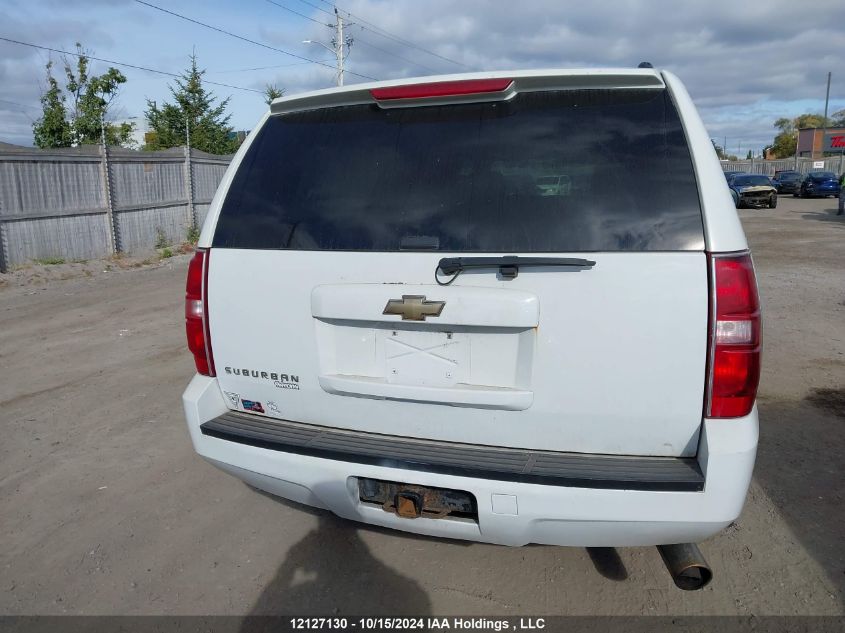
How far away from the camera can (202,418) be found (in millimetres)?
3004

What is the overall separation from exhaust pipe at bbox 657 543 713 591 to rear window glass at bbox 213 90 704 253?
1.20 m

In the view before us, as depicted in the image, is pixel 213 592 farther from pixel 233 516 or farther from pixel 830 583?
pixel 830 583

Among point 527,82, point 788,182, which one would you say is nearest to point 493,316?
point 527,82

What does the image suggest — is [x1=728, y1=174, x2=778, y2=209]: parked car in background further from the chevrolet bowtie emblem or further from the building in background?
the building in background

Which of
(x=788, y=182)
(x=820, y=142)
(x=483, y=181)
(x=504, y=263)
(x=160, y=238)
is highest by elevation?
(x=820, y=142)

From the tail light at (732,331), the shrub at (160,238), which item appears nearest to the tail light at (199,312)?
the tail light at (732,331)

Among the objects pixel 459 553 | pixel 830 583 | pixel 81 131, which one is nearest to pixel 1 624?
pixel 459 553

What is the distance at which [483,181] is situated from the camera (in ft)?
8.54

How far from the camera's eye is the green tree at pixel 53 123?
78.9 feet

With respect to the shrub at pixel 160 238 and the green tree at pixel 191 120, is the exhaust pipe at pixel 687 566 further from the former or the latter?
the green tree at pixel 191 120

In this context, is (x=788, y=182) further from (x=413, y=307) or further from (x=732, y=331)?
(x=413, y=307)

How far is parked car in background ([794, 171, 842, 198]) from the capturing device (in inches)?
1416

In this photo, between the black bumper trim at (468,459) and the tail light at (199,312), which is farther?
the tail light at (199,312)

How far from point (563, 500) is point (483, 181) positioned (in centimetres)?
122
